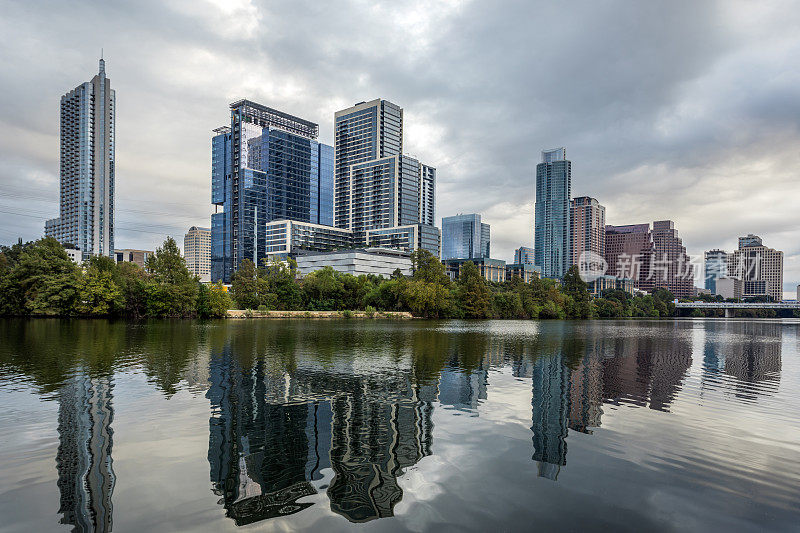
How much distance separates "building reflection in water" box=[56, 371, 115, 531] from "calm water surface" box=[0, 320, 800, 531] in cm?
6

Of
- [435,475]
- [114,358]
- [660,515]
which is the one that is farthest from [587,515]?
[114,358]

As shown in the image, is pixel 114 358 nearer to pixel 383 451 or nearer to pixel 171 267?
pixel 383 451

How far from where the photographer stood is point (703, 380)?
22719 mm

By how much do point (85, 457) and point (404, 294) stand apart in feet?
312

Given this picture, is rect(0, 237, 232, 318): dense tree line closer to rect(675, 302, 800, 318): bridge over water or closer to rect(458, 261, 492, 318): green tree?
rect(458, 261, 492, 318): green tree

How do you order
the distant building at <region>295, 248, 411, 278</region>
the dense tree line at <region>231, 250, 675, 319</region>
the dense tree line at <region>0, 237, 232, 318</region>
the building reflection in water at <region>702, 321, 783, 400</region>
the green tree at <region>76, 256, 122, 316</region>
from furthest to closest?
the distant building at <region>295, 248, 411, 278</region> < the dense tree line at <region>231, 250, 675, 319</region> < the green tree at <region>76, 256, 122, 316</region> < the dense tree line at <region>0, 237, 232, 318</region> < the building reflection in water at <region>702, 321, 783, 400</region>

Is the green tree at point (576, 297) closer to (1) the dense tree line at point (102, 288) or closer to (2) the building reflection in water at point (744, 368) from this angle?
(2) the building reflection in water at point (744, 368)

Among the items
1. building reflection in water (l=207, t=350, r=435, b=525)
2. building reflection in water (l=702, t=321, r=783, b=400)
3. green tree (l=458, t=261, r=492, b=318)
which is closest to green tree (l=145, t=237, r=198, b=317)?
green tree (l=458, t=261, r=492, b=318)

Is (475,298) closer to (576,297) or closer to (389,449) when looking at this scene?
(576,297)

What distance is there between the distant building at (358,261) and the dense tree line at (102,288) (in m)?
89.7

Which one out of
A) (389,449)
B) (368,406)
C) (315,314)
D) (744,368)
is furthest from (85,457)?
(315,314)

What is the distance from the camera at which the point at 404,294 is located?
105562mm

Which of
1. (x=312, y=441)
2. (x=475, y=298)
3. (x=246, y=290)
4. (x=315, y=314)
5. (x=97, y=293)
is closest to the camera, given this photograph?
(x=312, y=441)

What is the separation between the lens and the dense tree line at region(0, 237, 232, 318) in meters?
70.2
